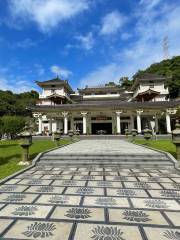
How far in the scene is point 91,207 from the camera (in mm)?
3959

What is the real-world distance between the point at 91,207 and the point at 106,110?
27831 mm

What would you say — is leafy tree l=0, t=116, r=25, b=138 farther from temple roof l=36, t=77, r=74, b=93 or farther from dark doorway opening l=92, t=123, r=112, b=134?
dark doorway opening l=92, t=123, r=112, b=134

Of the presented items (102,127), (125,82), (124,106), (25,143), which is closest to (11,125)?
(102,127)

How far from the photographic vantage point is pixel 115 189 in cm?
514

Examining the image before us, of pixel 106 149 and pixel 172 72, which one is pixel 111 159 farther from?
pixel 172 72

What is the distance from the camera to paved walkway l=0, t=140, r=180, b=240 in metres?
3.01

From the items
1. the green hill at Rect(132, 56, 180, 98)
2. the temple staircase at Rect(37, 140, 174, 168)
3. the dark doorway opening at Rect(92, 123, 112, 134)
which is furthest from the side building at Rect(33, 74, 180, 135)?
the temple staircase at Rect(37, 140, 174, 168)

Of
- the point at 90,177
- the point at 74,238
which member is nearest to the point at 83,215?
the point at 74,238

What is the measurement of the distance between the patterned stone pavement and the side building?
79.7ft

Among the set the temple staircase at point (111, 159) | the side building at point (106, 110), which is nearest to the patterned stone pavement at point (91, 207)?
the temple staircase at point (111, 159)

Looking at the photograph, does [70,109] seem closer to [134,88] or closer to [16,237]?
[134,88]

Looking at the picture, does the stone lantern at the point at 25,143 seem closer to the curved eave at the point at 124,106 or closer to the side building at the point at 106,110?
the side building at the point at 106,110

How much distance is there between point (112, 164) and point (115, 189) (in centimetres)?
335

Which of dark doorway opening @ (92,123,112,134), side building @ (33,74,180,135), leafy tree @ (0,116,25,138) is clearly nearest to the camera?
side building @ (33,74,180,135)
